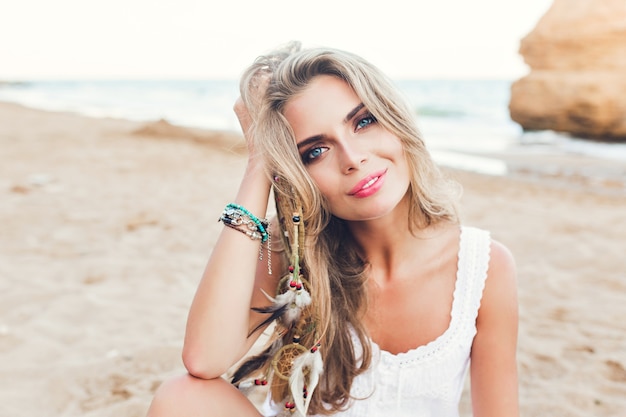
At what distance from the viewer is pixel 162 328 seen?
329cm

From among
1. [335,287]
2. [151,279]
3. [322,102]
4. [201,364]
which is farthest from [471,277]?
[151,279]

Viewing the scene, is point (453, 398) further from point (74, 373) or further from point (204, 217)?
point (204, 217)

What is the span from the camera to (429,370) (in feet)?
5.97

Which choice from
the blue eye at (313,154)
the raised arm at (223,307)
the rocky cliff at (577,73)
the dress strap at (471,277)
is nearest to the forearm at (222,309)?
the raised arm at (223,307)

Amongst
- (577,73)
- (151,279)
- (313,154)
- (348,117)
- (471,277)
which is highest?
(348,117)

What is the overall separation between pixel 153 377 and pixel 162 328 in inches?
21.7

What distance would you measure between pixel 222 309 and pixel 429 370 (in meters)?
0.72

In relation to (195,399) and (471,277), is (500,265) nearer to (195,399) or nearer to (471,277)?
(471,277)

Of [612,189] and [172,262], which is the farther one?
[612,189]

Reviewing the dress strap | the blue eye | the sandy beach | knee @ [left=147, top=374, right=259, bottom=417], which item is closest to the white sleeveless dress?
the dress strap

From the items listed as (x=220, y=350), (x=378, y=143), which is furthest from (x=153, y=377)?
(x=378, y=143)

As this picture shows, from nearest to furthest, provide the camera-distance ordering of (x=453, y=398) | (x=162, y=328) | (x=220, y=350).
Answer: (x=220, y=350), (x=453, y=398), (x=162, y=328)

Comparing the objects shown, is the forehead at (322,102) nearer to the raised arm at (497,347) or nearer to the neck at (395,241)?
the neck at (395,241)

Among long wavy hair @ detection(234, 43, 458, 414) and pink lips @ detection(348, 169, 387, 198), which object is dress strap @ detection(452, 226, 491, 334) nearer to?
long wavy hair @ detection(234, 43, 458, 414)
